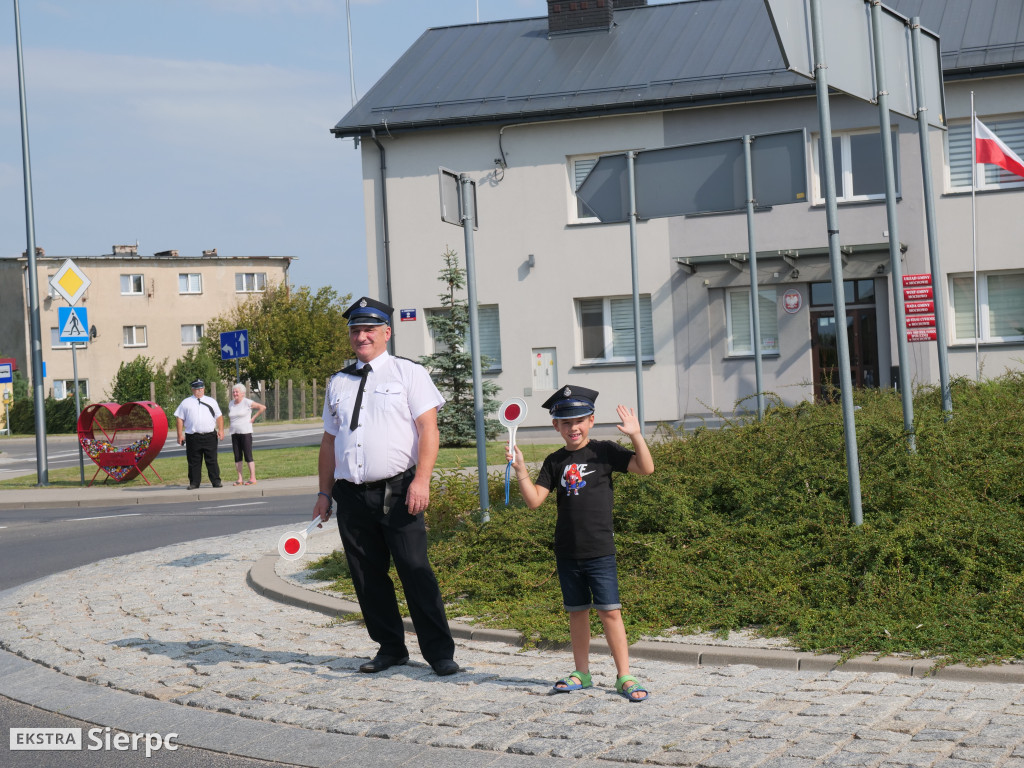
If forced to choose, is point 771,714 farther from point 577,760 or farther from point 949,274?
point 949,274

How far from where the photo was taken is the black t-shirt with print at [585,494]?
5.38 meters

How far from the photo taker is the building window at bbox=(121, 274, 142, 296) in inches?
2628

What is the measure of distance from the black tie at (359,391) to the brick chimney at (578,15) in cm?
2509

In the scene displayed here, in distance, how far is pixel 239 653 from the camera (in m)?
6.67

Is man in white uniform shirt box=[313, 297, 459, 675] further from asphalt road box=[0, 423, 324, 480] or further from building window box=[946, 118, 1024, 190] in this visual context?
building window box=[946, 118, 1024, 190]

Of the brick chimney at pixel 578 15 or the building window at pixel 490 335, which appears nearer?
the building window at pixel 490 335

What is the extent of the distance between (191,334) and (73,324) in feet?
164

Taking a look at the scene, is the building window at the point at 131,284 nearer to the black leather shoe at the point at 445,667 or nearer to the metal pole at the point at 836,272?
the metal pole at the point at 836,272

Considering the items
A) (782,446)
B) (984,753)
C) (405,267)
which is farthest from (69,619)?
(405,267)

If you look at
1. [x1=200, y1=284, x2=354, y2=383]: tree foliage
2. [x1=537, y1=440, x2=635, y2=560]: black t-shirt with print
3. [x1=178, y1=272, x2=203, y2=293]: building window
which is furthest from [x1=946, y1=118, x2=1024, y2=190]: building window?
[x1=178, y1=272, x2=203, y2=293]: building window

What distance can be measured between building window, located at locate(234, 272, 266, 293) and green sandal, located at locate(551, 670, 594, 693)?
66.2m

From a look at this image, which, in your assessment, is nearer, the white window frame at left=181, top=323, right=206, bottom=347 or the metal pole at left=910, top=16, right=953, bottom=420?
the metal pole at left=910, top=16, right=953, bottom=420

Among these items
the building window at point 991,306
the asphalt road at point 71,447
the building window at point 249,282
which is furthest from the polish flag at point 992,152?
the building window at point 249,282

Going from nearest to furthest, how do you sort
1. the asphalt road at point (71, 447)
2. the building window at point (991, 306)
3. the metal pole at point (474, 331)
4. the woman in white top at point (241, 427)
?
the metal pole at point (474, 331) < the woman in white top at point (241, 427) < the building window at point (991, 306) < the asphalt road at point (71, 447)
